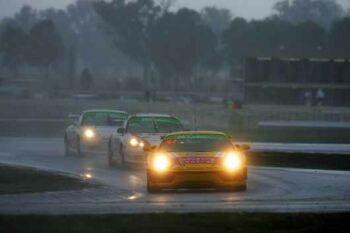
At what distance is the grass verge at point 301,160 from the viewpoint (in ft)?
94.9

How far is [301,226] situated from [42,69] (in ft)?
358

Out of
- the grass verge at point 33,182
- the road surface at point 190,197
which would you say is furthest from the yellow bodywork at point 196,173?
the grass verge at point 33,182

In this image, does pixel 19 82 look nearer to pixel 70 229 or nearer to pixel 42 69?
pixel 42 69

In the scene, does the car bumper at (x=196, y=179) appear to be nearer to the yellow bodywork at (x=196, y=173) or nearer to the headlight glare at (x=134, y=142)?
the yellow bodywork at (x=196, y=173)

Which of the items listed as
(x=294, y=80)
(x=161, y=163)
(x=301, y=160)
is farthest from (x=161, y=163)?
(x=294, y=80)

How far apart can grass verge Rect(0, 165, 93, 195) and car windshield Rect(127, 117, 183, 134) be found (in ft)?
11.9

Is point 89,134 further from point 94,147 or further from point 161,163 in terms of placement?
point 161,163

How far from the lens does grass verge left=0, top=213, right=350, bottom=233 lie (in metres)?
14.1

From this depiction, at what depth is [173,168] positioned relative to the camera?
68.0 feet

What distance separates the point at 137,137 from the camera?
27.3 m

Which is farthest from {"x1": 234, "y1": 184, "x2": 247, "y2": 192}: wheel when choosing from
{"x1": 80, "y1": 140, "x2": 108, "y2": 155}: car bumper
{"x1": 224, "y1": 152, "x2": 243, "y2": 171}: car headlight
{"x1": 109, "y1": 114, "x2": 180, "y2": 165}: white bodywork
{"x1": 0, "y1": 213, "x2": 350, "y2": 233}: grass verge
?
{"x1": 80, "y1": 140, "x2": 108, "y2": 155}: car bumper

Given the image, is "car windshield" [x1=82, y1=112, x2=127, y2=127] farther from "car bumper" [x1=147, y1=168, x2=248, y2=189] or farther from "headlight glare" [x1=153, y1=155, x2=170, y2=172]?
"car bumper" [x1=147, y1=168, x2=248, y2=189]

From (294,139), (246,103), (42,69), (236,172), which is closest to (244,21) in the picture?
(42,69)

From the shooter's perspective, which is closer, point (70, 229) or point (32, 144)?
point (70, 229)
